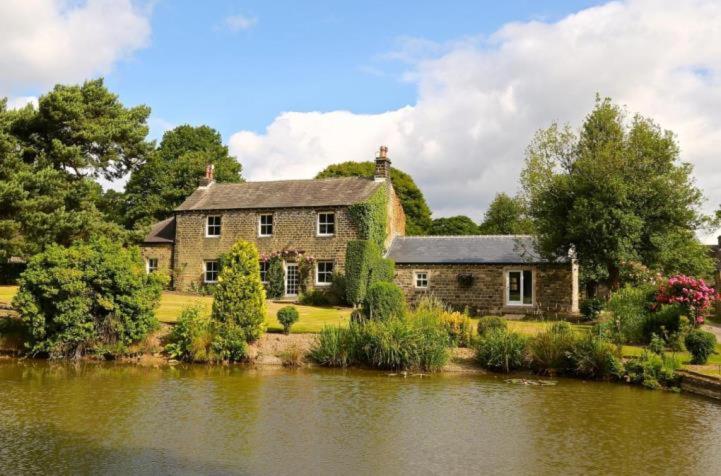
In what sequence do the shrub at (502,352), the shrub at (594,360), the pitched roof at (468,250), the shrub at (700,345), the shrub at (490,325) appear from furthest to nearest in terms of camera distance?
the pitched roof at (468,250) → the shrub at (490,325) → the shrub at (502,352) → the shrub at (594,360) → the shrub at (700,345)

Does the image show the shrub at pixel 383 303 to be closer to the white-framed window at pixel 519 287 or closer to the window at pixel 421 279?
the window at pixel 421 279

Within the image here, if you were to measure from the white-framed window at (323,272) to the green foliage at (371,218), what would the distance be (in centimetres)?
261

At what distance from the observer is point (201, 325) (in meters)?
18.4

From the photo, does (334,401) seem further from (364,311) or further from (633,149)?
(633,149)

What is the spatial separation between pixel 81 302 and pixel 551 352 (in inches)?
542

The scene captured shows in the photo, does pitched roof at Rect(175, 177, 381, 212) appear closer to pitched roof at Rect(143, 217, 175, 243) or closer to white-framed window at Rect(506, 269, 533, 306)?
pitched roof at Rect(143, 217, 175, 243)

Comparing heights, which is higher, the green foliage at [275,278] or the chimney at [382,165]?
the chimney at [382,165]

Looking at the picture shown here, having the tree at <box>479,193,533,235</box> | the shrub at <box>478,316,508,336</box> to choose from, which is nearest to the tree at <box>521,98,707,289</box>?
the shrub at <box>478,316,508,336</box>

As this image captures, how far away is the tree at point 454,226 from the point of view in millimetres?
57469

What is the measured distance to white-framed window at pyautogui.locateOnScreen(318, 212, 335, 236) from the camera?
106 ft

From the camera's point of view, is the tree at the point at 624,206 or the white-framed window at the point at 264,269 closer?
the tree at the point at 624,206

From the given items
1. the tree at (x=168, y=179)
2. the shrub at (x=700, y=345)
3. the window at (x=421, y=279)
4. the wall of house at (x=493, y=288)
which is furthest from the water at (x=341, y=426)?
the tree at (x=168, y=179)

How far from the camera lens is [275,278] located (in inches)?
1268

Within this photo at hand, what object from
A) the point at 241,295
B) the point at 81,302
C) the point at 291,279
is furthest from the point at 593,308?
the point at 81,302
